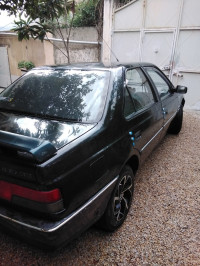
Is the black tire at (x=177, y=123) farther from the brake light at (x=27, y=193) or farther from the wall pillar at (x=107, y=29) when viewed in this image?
the wall pillar at (x=107, y=29)

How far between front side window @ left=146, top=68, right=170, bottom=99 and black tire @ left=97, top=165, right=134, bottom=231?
166 cm

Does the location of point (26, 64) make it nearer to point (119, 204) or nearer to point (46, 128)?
point (46, 128)

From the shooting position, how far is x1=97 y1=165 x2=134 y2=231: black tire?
78.6 inches

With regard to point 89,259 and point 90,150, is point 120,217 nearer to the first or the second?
point 89,259

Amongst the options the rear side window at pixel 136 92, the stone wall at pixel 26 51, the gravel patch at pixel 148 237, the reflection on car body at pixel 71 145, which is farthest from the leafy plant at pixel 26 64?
the gravel patch at pixel 148 237

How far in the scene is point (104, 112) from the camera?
190 centimetres

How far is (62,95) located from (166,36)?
5191 mm

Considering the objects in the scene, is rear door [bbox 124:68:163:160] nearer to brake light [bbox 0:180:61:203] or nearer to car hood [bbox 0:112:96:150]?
car hood [bbox 0:112:96:150]

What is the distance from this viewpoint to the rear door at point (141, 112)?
2256 millimetres

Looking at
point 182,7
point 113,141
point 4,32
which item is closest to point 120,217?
point 113,141

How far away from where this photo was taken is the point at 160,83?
358 cm

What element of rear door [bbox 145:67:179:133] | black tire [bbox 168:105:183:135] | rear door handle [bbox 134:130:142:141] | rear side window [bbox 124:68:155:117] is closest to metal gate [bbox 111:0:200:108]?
black tire [bbox 168:105:183:135]

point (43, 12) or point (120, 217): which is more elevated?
point (43, 12)

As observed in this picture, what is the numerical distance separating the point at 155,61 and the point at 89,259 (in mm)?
5982
